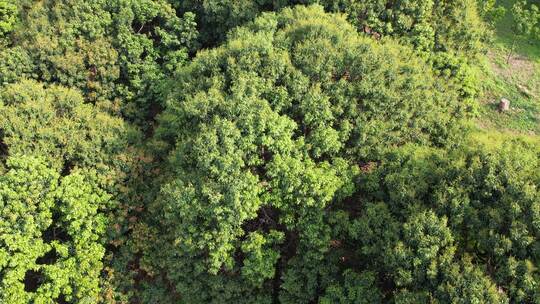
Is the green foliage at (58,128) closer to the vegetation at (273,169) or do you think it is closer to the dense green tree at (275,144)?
the vegetation at (273,169)

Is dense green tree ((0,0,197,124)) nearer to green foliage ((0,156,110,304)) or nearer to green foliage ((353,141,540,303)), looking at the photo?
green foliage ((0,156,110,304))

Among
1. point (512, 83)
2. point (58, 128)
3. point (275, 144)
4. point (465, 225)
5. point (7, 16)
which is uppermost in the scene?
point (7, 16)

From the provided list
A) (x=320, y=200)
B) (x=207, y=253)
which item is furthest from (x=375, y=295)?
(x=207, y=253)

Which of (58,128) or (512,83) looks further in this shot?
(512,83)

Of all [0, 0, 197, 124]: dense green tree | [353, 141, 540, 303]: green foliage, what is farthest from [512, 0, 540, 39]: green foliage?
[0, 0, 197, 124]: dense green tree

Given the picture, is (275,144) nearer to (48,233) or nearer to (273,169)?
(273,169)

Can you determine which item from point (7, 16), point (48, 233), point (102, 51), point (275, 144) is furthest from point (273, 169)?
point (7, 16)
